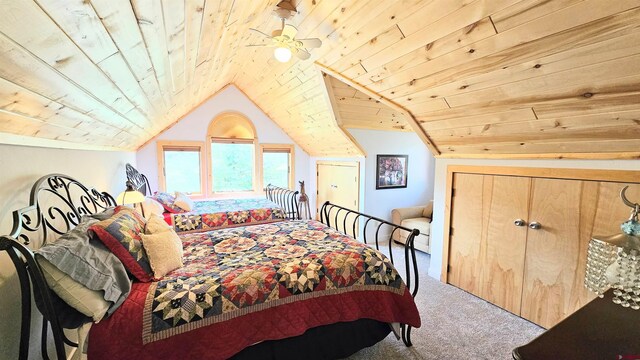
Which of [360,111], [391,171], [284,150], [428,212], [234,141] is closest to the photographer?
[360,111]

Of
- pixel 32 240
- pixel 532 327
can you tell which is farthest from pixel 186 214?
pixel 532 327

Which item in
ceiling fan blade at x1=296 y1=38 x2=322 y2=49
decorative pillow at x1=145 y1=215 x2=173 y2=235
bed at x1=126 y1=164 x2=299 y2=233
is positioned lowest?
bed at x1=126 y1=164 x2=299 y2=233

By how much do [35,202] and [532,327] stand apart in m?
Answer: 3.72

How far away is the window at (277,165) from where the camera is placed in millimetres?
5723

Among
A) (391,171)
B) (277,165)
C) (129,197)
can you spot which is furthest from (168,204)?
(391,171)

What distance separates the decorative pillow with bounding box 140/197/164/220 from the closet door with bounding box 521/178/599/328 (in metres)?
4.06

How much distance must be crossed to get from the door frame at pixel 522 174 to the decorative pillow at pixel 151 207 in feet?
11.7

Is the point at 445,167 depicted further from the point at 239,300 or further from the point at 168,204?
the point at 168,204

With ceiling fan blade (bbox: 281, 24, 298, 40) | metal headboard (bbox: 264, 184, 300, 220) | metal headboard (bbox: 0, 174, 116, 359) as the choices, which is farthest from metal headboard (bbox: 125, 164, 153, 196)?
ceiling fan blade (bbox: 281, 24, 298, 40)

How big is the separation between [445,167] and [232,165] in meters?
4.11

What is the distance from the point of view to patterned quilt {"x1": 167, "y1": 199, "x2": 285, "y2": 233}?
3.38 meters

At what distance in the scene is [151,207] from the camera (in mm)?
3279

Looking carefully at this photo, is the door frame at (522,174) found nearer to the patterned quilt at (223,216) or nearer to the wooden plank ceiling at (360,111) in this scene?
the wooden plank ceiling at (360,111)

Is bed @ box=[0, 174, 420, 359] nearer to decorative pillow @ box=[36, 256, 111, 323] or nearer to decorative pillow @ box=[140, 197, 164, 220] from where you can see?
decorative pillow @ box=[36, 256, 111, 323]
